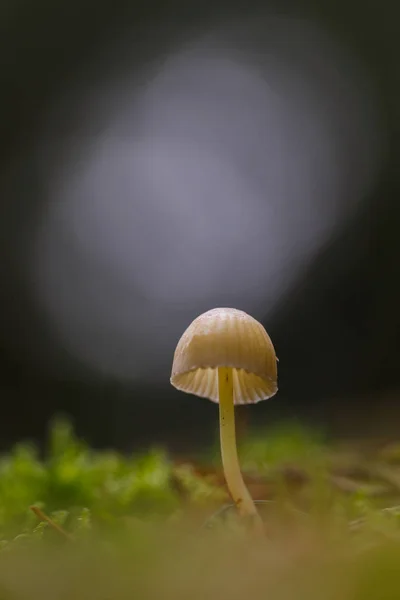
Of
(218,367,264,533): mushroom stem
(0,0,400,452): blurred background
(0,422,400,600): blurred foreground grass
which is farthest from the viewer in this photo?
(0,0,400,452): blurred background

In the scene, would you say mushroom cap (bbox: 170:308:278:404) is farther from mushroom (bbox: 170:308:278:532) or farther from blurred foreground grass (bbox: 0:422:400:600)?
blurred foreground grass (bbox: 0:422:400:600)

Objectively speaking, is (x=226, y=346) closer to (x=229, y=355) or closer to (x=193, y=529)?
(x=229, y=355)

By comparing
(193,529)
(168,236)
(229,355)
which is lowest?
(193,529)

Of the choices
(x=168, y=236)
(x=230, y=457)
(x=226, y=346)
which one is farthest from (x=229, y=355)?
(x=168, y=236)

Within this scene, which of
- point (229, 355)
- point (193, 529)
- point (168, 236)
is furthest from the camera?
point (168, 236)

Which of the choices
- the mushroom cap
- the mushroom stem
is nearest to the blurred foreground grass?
the mushroom stem
